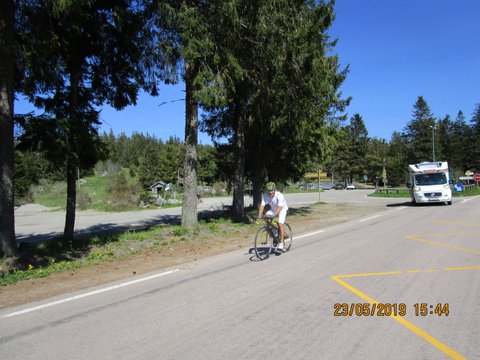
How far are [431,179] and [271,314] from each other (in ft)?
76.1

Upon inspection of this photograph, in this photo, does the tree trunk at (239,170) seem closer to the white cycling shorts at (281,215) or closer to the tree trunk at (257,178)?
the tree trunk at (257,178)

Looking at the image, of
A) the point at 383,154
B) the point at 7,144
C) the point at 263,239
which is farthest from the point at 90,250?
the point at 383,154

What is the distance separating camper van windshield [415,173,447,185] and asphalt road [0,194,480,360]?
59.2 feet

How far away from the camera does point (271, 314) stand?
4902mm

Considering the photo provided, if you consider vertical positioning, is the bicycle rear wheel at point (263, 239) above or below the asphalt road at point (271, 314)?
above

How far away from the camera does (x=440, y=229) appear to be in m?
12.9

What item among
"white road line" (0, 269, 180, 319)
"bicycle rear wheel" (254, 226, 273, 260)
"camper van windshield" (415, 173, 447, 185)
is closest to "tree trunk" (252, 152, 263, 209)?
"bicycle rear wheel" (254, 226, 273, 260)

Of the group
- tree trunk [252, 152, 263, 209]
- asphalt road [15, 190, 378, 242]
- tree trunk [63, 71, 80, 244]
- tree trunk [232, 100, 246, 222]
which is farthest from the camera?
tree trunk [252, 152, 263, 209]

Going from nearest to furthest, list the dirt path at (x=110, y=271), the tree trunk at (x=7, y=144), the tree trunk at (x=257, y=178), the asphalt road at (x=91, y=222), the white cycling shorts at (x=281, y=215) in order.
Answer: the dirt path at (x=110, y=271) < the tree trunk at (x=7, y=144) < the white cycling shorts at (x=281, y=215) < the asphalt road at (x=91, y=222) < the tree trunk at (x=257, y=178)

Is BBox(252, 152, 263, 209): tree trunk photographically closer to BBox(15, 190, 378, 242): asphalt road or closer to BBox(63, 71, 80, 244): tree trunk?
BBox(15, 190, 378, 242): asphalt road

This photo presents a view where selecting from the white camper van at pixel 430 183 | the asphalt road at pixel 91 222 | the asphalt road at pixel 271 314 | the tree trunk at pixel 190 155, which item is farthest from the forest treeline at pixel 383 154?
the asphalt road at pixel 271 314

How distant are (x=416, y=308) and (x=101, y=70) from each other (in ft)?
34.5

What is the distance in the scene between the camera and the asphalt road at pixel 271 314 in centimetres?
396

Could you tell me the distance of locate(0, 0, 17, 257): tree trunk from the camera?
849 centimetres
